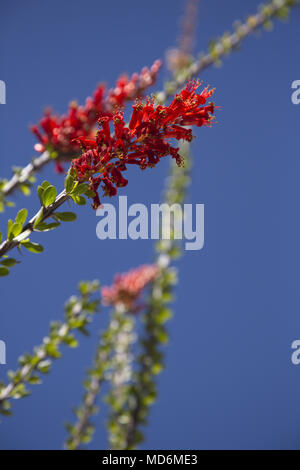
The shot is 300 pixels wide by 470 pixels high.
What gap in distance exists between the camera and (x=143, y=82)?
137 inches

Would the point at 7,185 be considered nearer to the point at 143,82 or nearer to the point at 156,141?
the point at 156,141

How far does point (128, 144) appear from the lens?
71.9 inches

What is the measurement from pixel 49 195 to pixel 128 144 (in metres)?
0.51

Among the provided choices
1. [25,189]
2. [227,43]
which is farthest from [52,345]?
[227,43]

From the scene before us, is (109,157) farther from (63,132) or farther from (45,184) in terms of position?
(63,132)

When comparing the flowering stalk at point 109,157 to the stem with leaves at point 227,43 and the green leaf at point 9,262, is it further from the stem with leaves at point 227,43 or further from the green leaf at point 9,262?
the stem with leaves at point 227,43

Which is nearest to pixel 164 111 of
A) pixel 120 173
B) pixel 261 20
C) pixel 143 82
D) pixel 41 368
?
pixel 120 173

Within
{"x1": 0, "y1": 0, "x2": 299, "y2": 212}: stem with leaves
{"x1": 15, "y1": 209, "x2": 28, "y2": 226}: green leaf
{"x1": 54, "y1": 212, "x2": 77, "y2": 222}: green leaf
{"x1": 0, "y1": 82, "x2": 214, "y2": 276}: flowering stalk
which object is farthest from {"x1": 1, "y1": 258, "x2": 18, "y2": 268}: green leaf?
{"x1": 0, "y1": 0, "x2": 299, "y2": 212}: stem with leaves

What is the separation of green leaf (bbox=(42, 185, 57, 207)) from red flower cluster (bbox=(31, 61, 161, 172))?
895mm

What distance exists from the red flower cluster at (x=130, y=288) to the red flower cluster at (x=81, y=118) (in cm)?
273

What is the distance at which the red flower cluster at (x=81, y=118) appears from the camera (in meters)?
2.72
